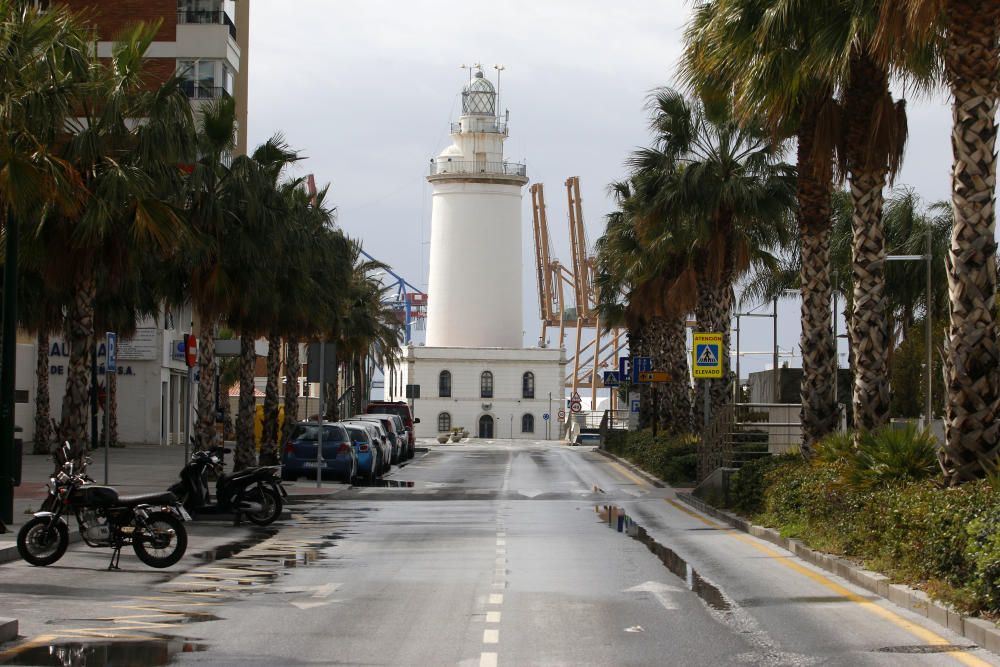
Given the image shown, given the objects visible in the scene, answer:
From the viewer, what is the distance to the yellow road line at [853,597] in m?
10.6

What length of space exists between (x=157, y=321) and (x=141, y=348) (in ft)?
31.8

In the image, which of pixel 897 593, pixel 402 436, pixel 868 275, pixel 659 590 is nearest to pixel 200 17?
pixel 402 436

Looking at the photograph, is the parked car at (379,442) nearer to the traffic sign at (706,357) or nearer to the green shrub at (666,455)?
the green shrub at (666,455)

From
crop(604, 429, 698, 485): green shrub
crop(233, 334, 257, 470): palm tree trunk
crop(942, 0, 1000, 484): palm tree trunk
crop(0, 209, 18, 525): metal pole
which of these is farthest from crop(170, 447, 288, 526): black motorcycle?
crop(233, 334, 257, 470): palm tree trunk

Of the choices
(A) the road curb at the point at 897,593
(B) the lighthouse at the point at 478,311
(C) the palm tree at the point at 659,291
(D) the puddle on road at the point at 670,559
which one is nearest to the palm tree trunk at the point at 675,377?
(C) the palm tree at the point at 659,291

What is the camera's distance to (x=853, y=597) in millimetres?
13344

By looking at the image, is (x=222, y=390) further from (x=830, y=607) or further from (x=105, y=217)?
(x=830, y=607)

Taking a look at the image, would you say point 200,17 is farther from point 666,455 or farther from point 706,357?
point 706,357

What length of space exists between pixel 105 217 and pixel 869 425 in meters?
11.7

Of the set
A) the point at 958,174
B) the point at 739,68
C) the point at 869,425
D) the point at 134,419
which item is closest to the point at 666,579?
the point at 958,174

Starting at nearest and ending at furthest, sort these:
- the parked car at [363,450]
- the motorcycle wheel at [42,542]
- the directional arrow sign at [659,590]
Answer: the directional arrow sign at [659,590], the motorcycle wheel at [42,542], the parked car at [363,450]

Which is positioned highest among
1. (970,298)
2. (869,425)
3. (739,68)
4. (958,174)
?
(739,68)

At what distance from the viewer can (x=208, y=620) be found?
11.5m

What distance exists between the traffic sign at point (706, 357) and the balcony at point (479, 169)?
72687 mm
